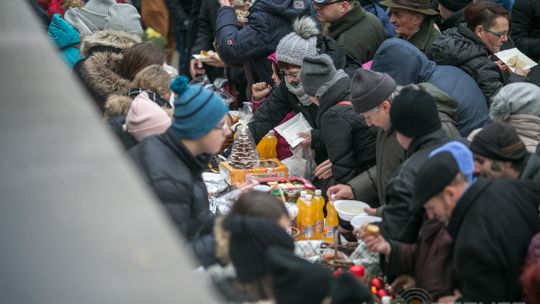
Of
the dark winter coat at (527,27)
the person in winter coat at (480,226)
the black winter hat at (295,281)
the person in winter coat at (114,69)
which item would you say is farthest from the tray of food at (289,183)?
the dark winter coat at (527,27)

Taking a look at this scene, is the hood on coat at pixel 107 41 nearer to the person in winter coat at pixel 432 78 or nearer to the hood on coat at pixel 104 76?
the hood on coat at pixel 104 76

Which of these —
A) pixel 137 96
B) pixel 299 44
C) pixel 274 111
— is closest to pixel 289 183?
pixel 274 111

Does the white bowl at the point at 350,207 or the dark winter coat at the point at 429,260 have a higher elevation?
the dark winter coat at the point at 429,260

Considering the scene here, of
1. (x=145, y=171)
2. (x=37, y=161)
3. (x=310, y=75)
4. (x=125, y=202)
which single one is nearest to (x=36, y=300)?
(x=125, y=202)

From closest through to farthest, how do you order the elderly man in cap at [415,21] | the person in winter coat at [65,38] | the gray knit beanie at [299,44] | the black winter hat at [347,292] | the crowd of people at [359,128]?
the black winter hat at [347,292]
the crowd of people at [359,128]
the gray knit beanie at [299,44]
the elderly man in cap at [415,21]
the person in winter coat at [65,38]

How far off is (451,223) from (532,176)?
814mm

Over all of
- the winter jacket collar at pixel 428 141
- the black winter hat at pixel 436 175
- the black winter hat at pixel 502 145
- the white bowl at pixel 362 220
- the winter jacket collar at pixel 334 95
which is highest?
the black winter hat at pixel 436 175

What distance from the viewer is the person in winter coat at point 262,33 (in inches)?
307

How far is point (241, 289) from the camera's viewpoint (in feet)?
10.5

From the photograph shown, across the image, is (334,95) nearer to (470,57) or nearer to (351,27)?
(470,57)

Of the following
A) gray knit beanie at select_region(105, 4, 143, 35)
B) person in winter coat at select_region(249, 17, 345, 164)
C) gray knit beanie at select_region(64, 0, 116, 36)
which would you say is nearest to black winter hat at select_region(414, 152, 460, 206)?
person in winter coat at select_region(249, 17, 345, 164)

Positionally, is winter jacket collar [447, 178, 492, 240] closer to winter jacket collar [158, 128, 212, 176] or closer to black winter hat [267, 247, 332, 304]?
black winter hat [267, 247, 332, 304]

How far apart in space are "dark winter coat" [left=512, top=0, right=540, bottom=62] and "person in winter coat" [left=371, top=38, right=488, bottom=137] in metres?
2.09

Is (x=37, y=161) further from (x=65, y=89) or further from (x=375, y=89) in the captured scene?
(x=375, y=89)
